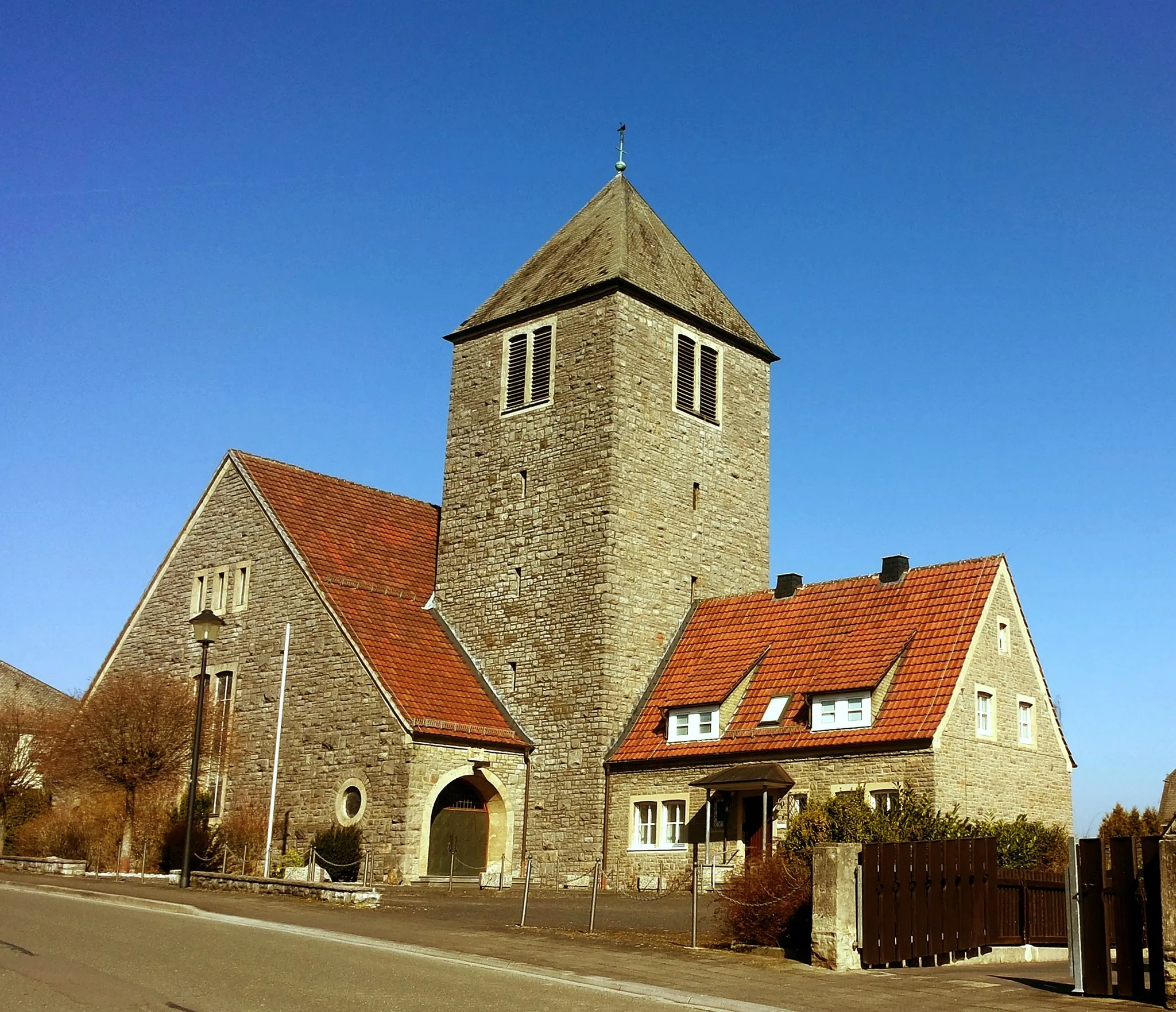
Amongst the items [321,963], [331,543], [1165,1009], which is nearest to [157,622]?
[331,543]

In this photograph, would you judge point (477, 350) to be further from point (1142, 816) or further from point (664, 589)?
point (1142, 816)

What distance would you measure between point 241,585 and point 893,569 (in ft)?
56.9

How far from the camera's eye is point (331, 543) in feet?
120

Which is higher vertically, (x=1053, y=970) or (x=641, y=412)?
(x=641, y=412)

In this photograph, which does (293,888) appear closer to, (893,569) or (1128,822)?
(893,569)

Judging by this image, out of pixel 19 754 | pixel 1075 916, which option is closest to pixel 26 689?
pixel 19 754

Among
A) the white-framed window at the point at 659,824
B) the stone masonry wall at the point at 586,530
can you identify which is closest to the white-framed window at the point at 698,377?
the stone masonry wall at the point at 586,530

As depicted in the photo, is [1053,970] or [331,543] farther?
[331,543]

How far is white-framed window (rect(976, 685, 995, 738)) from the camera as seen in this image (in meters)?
29.2

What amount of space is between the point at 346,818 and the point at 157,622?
10.8m

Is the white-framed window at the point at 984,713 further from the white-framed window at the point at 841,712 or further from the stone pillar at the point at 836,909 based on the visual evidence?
the stone pillar at the point at 836,909

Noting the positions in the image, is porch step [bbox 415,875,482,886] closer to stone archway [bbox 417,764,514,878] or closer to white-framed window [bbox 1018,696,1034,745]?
stone archway [bbox 417,764,514,878]

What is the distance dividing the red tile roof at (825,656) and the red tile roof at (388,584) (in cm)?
430

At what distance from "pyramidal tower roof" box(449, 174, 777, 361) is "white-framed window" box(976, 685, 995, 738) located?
527 inches
